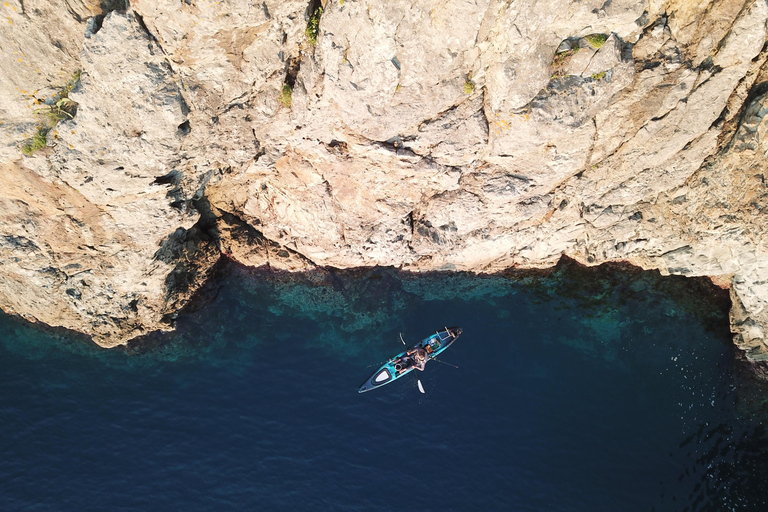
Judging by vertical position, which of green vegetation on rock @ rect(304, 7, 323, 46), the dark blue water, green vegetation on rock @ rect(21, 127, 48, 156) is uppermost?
green vegetation on rock @ rect(304, 7, 323, 46)

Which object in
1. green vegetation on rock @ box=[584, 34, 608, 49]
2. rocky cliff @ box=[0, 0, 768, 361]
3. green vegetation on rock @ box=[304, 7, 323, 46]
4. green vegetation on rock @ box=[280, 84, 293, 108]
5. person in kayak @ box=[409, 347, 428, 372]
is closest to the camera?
rocky cliff @ box=[0, 0, 768, 361]

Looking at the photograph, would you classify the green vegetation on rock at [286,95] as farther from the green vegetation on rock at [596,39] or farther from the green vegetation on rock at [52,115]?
the green vegetation on rock at [596,39]

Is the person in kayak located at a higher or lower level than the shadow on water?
lower

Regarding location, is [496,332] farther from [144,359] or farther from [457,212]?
[144,359]

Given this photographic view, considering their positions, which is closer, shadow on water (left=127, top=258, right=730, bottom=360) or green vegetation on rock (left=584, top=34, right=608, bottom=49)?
green vegetation on rock (left=584, top=34, right=608, bottom=49)

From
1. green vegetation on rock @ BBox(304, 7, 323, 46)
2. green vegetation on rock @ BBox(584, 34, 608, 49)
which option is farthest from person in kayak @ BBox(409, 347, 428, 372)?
green vegetation on rock @ BBox(584, 34, 608, 49)

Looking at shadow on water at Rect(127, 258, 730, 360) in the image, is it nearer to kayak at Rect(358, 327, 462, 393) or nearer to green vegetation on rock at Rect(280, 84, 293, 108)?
kayak at Rect(358, 327, 462, 393)

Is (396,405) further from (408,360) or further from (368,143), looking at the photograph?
(368,143)

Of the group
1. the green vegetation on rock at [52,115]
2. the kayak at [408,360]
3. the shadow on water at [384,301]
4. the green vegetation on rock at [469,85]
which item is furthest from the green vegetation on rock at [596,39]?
the green vegetation on rock at [52,115]
